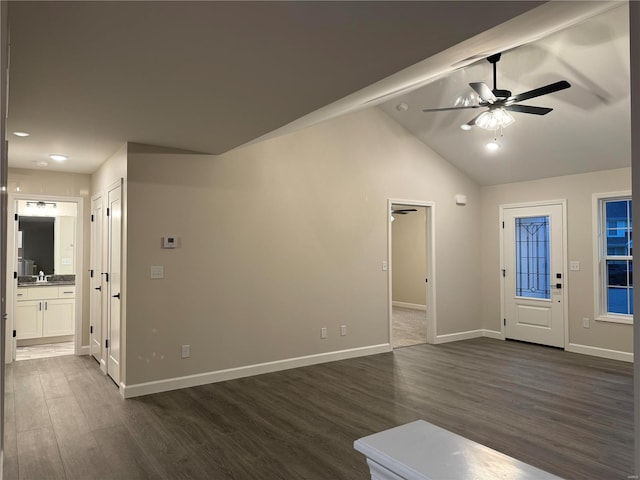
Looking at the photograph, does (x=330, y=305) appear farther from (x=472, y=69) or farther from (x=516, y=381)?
(x=472, y=69)

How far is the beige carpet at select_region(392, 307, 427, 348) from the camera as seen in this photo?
269 inches

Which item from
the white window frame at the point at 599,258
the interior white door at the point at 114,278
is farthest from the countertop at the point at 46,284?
the white window frame at the point at 599,258

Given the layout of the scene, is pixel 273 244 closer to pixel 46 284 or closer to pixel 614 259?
pixel 46 284

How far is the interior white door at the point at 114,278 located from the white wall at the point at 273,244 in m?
0.31

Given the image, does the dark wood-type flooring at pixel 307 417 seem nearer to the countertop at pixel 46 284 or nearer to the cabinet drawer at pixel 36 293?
the cabinet drawer at pixel 36 293

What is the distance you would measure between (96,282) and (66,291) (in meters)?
1.44

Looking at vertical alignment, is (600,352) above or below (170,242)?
below

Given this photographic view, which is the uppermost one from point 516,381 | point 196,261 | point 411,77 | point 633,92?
point 411,77

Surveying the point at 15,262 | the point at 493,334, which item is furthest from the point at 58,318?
the point at 493,334

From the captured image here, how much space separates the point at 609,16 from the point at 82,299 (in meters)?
6.68

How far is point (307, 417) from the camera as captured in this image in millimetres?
3713

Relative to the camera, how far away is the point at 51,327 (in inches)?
260

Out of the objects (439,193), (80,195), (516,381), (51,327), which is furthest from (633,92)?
(51,327)

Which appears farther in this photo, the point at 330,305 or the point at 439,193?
the point at 439,193
